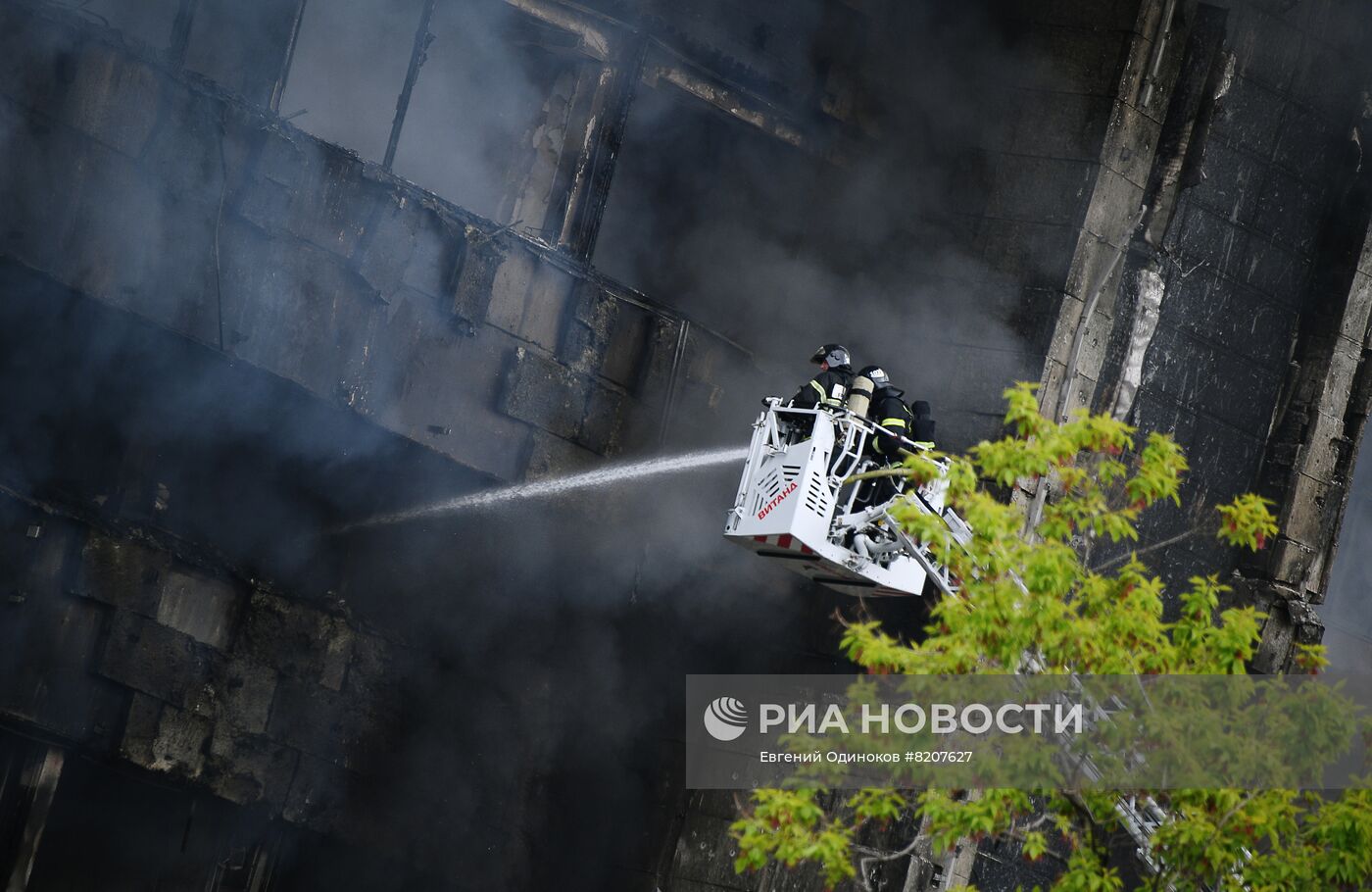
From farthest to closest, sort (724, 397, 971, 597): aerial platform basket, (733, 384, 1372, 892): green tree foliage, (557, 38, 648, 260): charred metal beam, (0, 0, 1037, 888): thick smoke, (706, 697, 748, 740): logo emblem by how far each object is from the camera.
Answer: (706, 697, 748, 740): logo emblem
(557, 38, 648, 260): charred metal beam
(0, 0, 1037, 888): thick smoke
(724, 397, 971, 597): aerial platform basket
(733, 384, 1372, 892): green tree foliage

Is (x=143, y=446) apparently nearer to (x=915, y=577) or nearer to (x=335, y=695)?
(x=335, y=695)

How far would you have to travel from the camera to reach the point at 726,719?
15.3 meters

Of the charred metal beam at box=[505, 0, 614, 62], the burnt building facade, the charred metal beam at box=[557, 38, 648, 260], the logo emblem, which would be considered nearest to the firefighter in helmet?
the burnt building facade

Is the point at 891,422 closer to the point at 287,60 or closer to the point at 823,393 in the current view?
the point at 823,393

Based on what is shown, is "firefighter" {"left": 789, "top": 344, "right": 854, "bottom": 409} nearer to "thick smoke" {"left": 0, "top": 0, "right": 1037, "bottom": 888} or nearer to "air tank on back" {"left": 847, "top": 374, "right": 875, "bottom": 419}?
"air tank on back" {"left": 847, "top": 374, "right": 875, "bottom": 419}

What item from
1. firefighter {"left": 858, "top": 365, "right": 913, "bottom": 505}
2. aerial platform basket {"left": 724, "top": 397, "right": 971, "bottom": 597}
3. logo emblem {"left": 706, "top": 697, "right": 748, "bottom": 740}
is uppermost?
firefighter {"left": 858, "top": 365, "right": 913, "bottom": 505}

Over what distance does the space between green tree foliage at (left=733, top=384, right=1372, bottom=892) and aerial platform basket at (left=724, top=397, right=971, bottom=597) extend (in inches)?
66.8

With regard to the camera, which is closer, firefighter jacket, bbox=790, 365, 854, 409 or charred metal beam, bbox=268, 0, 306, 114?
firefighter jacket, bbox=790, 365, 854, 409

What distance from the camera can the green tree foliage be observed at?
Answer: 841 centimetres

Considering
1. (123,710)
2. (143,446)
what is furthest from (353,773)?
(143,446)

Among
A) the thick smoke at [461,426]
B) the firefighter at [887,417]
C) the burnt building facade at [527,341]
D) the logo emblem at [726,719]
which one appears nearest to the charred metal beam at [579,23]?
the burnt building facade at [527,341]

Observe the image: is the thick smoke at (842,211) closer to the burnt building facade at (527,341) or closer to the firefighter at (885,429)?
the burnt building facade at (527,341)

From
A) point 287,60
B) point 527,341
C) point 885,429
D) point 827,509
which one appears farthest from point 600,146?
point 827,509

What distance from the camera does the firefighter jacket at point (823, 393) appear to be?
11.4m
